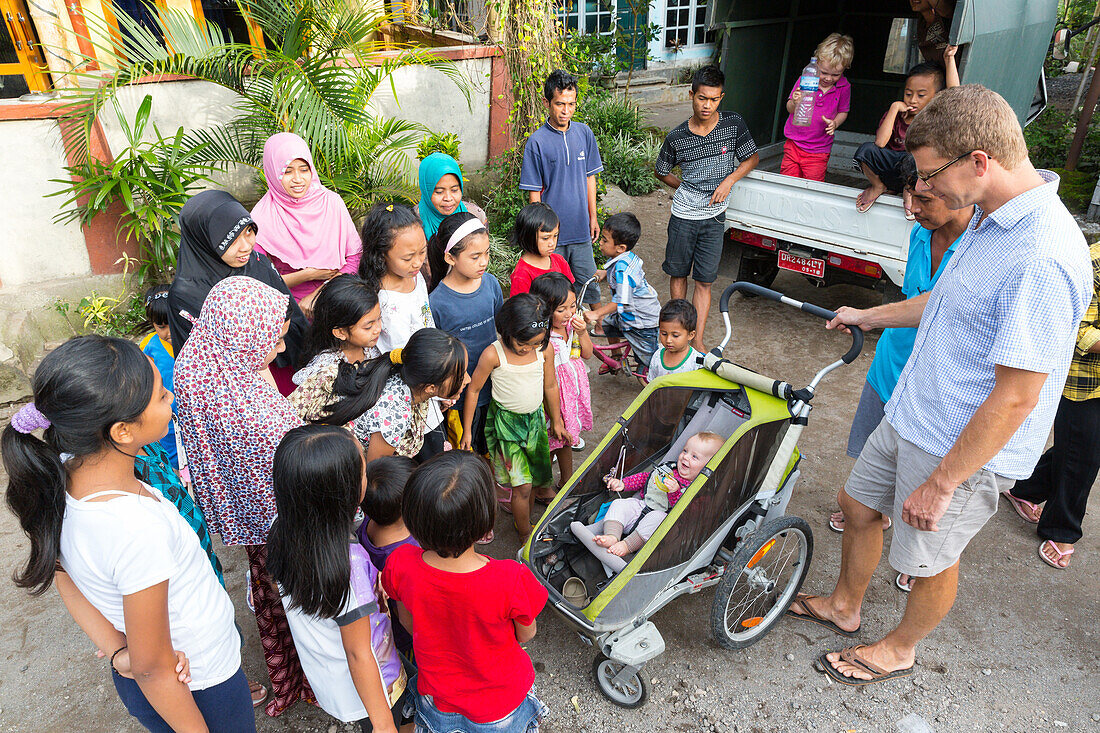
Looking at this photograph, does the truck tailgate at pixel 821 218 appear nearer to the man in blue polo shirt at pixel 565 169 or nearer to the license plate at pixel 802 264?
the license plate at pixel 802 264

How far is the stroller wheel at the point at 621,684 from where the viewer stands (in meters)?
2.56

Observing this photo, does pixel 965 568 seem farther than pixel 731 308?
No

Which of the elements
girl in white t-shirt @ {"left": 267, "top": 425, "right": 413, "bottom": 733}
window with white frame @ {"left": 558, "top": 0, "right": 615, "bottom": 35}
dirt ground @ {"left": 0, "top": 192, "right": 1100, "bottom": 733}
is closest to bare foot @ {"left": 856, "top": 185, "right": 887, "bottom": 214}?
dirt ground @ {"left": 0, "top": 192, "right": 1100, "bottom": 733}

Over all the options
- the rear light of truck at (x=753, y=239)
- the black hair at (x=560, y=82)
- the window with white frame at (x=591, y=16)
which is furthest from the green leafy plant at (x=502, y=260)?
the window with white frame at (x=591, y=16)

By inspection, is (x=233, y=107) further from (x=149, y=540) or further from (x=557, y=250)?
(x=149, y=540)

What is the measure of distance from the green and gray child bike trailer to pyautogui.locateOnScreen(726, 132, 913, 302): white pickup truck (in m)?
2.14

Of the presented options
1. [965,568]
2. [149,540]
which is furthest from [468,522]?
[965,568]

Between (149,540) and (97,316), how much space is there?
411cm

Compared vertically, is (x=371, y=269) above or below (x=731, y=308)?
above

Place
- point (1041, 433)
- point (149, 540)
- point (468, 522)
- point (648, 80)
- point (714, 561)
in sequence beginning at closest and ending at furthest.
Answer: point (149, 540) → point (468, 522) → point (1041, 433) → point (714, 561) → point (648, 80)

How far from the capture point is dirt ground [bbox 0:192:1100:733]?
2535mm

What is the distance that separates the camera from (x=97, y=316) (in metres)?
4.81

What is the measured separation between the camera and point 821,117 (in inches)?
211

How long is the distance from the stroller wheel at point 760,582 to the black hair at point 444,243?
1800 millimetres
